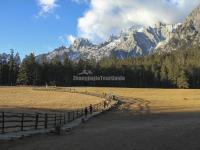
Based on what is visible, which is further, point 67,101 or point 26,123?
point 67,101

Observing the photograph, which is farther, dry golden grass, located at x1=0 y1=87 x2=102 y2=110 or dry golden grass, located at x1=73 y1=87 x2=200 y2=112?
dry golden grass, located at x1=73 y1=87 x2=200 y2=112

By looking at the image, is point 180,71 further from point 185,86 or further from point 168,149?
point 168,149

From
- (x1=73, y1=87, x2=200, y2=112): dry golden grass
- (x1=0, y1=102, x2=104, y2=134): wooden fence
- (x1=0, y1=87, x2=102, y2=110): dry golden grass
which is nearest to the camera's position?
(x1=0, y1=102, x2=104, y2=134): wooden fence

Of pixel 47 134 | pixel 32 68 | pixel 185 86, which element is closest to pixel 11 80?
pixel 32 68

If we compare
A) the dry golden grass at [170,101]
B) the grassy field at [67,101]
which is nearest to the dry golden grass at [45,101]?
the grassy field at [67,101]

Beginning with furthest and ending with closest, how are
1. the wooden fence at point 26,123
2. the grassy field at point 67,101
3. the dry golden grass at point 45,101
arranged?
the grassy field at point 67,101 → the dry golden grass at point 45,101 → the wooden fence at point 26,123

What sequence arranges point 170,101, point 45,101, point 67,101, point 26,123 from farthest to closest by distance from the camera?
point 170,101, point 67,101, point 45,101, point 26,123

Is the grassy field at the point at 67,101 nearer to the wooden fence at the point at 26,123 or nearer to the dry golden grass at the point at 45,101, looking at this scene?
the dry golden grass at the point at 45,101

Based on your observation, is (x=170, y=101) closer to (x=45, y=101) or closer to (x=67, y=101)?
(x=67, y=101)

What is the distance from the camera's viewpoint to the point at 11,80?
17862 centimetres

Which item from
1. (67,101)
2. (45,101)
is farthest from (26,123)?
(67,101)

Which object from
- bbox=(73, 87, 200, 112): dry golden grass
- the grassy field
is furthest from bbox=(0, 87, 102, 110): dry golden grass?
bbox=(73, 87, 200, 112): dry golden grass

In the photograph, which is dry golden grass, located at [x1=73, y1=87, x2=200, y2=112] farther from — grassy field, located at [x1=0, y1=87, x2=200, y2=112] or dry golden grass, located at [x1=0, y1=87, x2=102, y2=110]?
dry golden grass, located at [x1=0, y1=87, x2=102, y2=110]

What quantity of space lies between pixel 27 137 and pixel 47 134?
2993 mm
